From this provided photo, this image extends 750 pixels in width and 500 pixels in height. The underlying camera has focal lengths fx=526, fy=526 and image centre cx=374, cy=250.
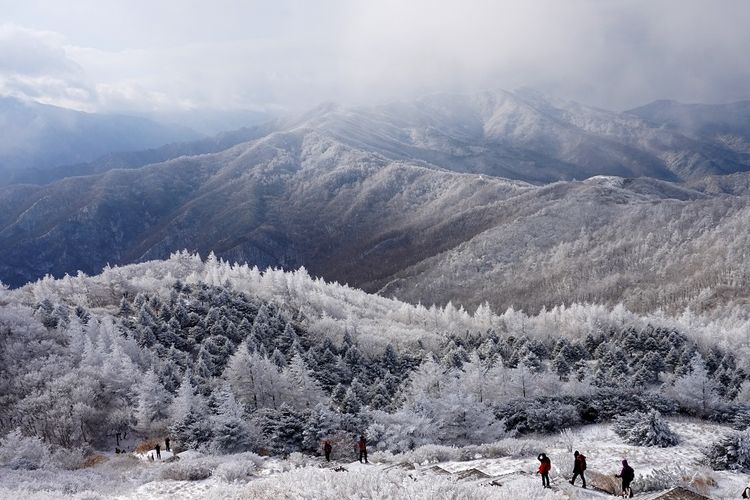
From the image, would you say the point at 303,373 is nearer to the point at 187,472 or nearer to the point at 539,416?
the point at 539,416

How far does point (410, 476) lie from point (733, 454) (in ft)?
66.7

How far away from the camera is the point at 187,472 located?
30141mm

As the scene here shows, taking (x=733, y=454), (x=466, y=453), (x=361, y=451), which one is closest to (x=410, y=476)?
(x=361, y=451)

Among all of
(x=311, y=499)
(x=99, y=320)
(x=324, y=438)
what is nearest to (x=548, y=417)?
(x=324, y=438)

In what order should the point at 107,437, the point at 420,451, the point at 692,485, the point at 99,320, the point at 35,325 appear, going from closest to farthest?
the point at 692,485
the point at 420,451
the point at 107,437
the point at 35,325
the point at 99,320

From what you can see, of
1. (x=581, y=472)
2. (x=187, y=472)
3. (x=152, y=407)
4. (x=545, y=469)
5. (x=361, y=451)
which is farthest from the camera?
(x=152, y=407)

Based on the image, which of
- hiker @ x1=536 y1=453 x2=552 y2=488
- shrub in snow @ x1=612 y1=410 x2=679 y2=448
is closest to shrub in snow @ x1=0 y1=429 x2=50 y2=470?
hiker @ x1=536 y1=453 x2=552 y2=488

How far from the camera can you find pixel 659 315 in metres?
159

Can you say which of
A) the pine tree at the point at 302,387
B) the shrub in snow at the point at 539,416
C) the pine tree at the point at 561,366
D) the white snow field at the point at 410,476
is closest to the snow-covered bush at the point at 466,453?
the white snow field at the point at 410,476

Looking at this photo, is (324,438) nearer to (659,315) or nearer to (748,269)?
(659,315)

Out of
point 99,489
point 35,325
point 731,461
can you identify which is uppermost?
point 35,325

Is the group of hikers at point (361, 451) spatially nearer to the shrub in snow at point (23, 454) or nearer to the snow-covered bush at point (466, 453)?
the snow-covered bush at point (466, 453)

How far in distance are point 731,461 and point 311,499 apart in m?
25.7

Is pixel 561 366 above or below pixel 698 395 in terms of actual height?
above
